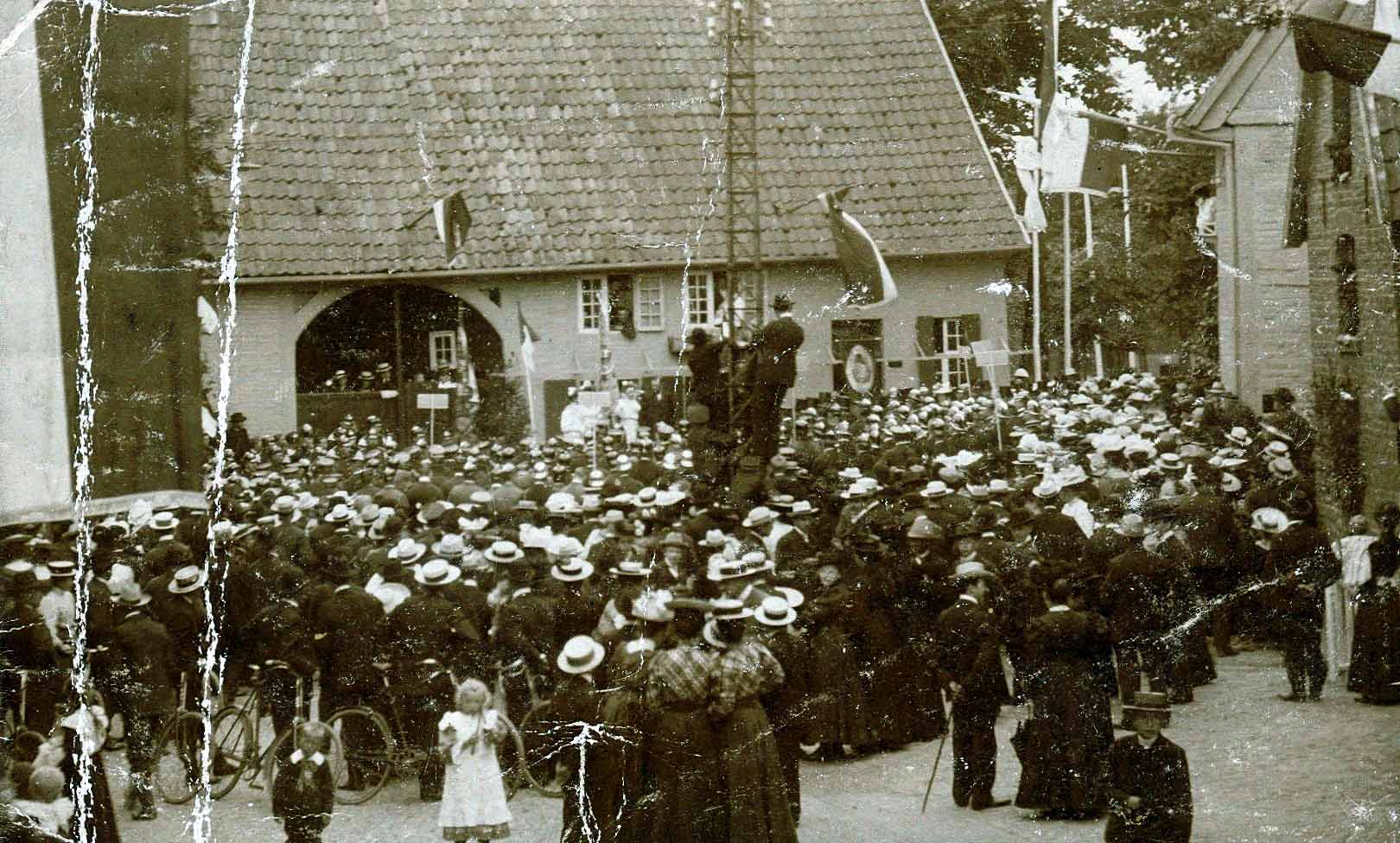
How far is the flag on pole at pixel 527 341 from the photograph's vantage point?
20141mm

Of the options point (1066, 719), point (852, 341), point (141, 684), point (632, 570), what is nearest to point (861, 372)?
point (852, 341)

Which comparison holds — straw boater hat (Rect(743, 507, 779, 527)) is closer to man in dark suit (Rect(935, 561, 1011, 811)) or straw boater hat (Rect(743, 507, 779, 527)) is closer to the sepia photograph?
the sepia photograph

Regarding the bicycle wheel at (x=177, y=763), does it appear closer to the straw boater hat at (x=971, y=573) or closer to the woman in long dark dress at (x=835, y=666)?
the woman in long dark dress at (x=835, y=666)

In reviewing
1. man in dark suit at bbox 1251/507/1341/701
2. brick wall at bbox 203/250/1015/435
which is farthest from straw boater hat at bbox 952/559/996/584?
brick wall at bbox 203/250/1015/435

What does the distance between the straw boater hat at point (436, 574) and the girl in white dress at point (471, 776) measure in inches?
74.2

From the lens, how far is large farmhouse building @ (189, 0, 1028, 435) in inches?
698

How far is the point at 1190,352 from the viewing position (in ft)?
58.4

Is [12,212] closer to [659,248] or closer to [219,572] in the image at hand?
[219,572]

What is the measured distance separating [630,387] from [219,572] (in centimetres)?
912

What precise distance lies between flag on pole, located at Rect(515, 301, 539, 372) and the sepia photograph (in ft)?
0.36

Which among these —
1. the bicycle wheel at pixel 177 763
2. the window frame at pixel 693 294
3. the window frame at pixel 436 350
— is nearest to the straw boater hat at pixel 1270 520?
the bicycle wheel at pixel 177 763

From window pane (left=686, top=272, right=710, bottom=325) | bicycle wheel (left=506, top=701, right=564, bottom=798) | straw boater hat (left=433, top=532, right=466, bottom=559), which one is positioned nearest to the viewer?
bicycle wheel (left=506, top=701, right=564, bottom=798)

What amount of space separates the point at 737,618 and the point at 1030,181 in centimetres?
1182

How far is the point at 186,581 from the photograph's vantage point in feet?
36.4
